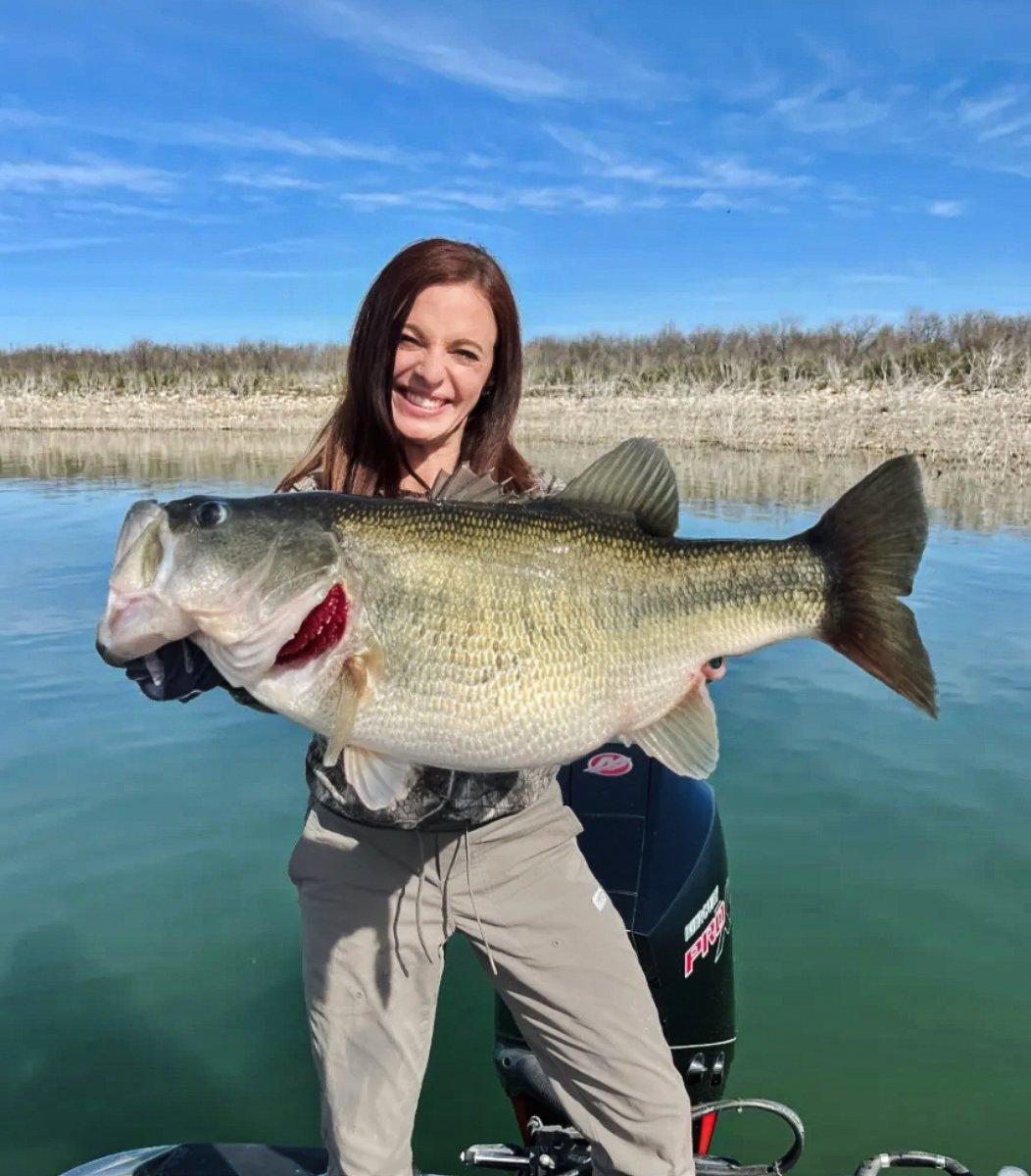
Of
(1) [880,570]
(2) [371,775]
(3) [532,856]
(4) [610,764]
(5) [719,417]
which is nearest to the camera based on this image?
(2) [371,775]

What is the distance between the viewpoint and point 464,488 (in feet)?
8.00

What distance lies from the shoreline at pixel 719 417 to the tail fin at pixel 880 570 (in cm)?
1803

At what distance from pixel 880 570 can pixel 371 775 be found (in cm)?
129

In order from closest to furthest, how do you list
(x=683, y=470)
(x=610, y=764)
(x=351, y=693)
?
(x=351, y=693)
(x=610, y=764)
(x=683, y=470)

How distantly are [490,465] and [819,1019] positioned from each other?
2656 millimetres

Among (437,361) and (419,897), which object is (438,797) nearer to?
(419,897)

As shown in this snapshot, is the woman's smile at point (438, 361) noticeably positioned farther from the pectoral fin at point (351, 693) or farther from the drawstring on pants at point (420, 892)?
the drawstring on pants at point (420, 892)

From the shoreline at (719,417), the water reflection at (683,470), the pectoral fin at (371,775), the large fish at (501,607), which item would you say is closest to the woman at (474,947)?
the pectoral fin at (371,775)

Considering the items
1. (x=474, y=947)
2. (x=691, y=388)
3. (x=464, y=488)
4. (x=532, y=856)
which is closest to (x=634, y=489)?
(x=464, y=488)

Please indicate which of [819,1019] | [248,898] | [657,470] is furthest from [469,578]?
[248,898]

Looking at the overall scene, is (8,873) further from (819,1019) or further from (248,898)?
(819,1019)

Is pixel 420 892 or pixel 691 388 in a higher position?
pixel 691 388

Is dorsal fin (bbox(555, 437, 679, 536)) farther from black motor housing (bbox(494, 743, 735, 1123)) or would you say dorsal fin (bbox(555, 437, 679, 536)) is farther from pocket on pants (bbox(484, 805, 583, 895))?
black motor housing (bbox(494, 743, 735, 1123))

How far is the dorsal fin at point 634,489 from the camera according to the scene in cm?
248
